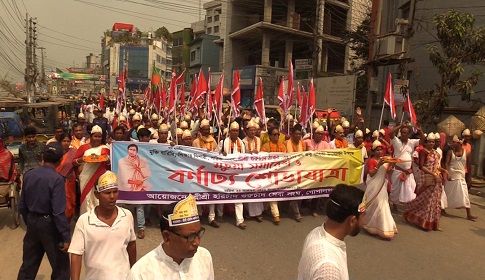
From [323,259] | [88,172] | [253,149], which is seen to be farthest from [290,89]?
[323,259]

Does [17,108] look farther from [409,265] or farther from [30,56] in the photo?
[30,56]

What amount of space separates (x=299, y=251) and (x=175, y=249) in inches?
160

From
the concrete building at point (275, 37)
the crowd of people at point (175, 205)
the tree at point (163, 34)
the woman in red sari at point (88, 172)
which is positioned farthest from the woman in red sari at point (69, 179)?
the tree at point (163, 34)

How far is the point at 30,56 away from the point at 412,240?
41145mm

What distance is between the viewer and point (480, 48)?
11.4 m

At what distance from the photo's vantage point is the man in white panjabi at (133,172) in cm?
602

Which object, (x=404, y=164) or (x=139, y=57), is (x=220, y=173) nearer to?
(x=404, y=164)

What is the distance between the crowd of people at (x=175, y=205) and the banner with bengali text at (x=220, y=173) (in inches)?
5.1

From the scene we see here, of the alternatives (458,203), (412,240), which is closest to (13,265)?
(412,240)

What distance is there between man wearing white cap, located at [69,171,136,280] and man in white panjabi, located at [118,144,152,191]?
3.23 metres

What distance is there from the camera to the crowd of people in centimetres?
219

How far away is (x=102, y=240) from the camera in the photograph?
9.25 feet

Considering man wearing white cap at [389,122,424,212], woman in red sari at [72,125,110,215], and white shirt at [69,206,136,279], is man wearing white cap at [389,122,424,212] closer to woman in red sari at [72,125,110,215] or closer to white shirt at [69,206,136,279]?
woman in red sari at [72,125,110,215]

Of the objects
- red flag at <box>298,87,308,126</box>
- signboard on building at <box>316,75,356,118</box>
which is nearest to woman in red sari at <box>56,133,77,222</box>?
red flag at <box>298,87,308,126</box>
